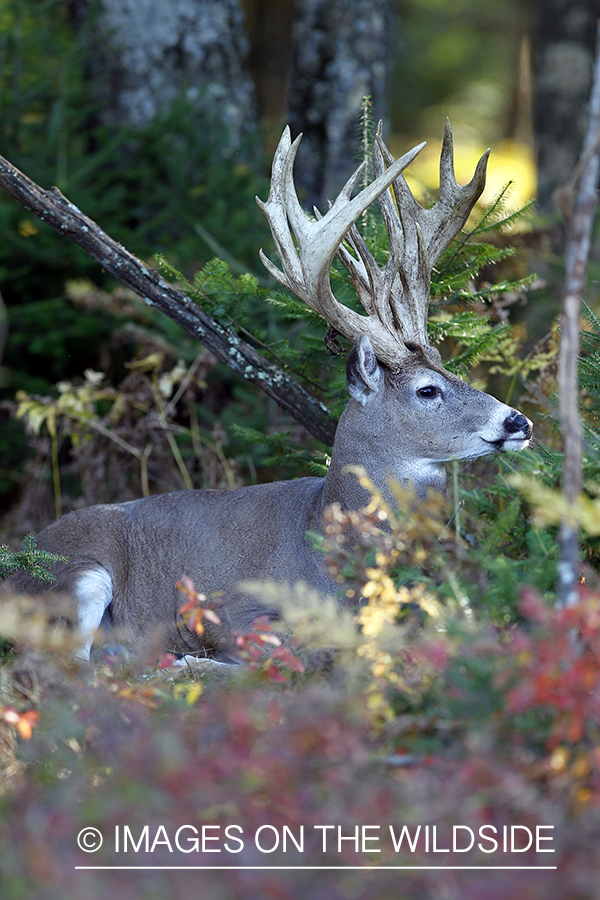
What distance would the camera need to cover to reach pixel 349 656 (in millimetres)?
2965

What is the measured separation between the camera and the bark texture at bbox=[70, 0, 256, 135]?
29.8 feet

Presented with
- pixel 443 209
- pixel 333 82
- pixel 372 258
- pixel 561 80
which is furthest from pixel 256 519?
pixel 561 80

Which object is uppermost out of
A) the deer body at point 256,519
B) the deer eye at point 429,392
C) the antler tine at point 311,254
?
the antler tine at point 311,254

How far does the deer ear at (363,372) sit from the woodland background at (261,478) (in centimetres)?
63

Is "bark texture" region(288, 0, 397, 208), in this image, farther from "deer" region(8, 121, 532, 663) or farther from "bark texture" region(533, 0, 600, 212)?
"deer" region(8, 121, 532, 663)

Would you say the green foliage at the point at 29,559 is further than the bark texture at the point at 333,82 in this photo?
No

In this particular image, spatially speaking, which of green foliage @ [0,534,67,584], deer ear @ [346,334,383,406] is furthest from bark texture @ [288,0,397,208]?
green foliage @ [0,534,67,584]

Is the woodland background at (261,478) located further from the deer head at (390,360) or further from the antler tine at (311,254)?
the antler tine at (311,254)

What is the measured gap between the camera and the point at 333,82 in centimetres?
906

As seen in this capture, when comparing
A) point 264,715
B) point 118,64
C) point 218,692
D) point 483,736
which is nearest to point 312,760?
point 264,715

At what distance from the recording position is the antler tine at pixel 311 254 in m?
4.43

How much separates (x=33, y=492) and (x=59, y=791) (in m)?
5.04

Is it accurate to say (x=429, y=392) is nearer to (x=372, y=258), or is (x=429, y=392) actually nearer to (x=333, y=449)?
(x=333, y=449)

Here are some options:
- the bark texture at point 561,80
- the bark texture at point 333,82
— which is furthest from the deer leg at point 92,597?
the bark texture at point 561,80
